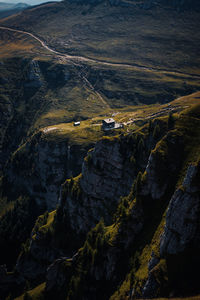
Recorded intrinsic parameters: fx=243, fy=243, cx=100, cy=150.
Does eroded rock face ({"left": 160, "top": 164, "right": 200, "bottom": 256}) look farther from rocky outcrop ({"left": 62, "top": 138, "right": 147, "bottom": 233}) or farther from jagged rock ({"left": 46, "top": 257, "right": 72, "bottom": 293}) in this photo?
jagged rock ({"left": 46, "top": 257, "right": 72, "bottom": 293})

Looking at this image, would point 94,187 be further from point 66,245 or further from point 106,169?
point 66,245

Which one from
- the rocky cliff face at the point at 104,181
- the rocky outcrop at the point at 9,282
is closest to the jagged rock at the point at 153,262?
the rocky cliff face at the point at 104,181

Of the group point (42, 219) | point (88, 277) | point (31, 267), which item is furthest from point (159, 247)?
point (42, 219)

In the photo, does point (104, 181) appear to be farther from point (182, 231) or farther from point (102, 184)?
point (182, 231)

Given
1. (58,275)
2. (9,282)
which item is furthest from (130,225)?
(9,282)

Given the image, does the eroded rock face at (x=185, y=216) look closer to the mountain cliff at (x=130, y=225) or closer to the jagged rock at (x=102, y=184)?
the mountain cliff at (x=130, y=225)

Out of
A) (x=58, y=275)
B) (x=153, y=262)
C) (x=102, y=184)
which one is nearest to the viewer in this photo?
(x=153, y=262)

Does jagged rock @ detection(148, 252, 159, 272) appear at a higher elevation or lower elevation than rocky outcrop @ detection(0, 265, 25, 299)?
higher

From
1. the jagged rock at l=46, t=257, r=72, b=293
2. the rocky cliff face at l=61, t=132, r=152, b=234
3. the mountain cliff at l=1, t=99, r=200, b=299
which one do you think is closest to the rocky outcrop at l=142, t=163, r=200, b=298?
the mountain cliff at l=1, t=99, r=200, b=299
